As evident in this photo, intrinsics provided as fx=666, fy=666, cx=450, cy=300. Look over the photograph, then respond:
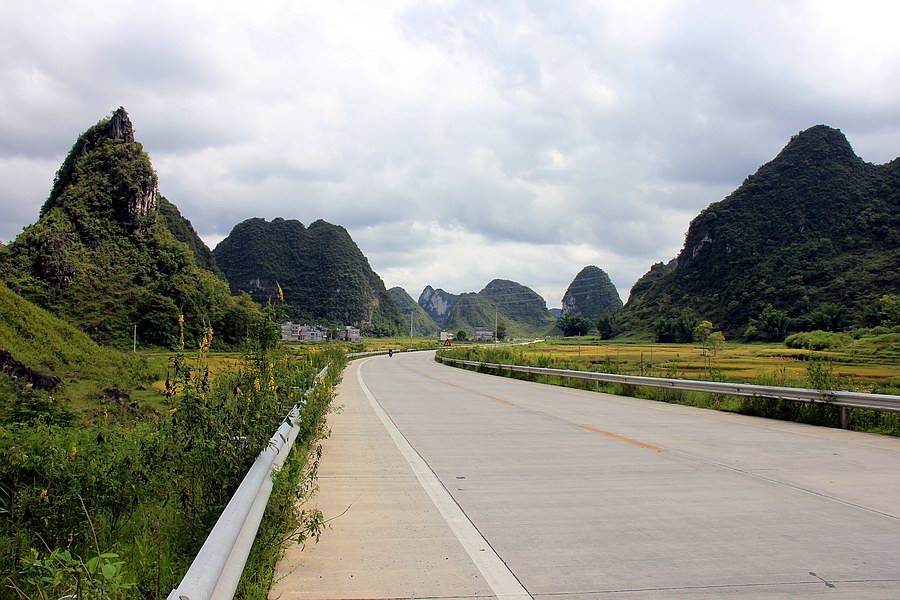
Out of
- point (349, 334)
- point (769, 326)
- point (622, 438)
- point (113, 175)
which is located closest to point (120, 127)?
point (113, 175)

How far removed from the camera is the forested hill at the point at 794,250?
3172 inches

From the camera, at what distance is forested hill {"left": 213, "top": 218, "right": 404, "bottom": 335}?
166750 mm

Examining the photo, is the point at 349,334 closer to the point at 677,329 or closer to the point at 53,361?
the point at 677,329

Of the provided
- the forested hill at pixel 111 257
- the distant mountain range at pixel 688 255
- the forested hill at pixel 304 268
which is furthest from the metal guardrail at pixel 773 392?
the forested hill at pixel 304 268

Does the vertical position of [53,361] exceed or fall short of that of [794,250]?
it falls short

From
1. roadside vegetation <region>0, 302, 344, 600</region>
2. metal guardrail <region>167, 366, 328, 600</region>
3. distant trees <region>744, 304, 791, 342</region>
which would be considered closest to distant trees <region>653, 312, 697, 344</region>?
distant trees <region>744, 304, 791, 342</region>

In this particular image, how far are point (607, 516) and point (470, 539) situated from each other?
145cm

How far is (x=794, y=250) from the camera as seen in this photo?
9712 centimetres

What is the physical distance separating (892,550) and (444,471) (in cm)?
482

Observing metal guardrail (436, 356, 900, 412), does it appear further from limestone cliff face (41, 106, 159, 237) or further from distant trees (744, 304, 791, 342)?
limestone cliff face (41, 106, 159, 237)

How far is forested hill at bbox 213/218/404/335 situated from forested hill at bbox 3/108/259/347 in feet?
206

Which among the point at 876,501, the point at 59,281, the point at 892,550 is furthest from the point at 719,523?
the point at 59,281

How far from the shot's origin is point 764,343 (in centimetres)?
8062

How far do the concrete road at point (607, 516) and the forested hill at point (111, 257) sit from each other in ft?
188
